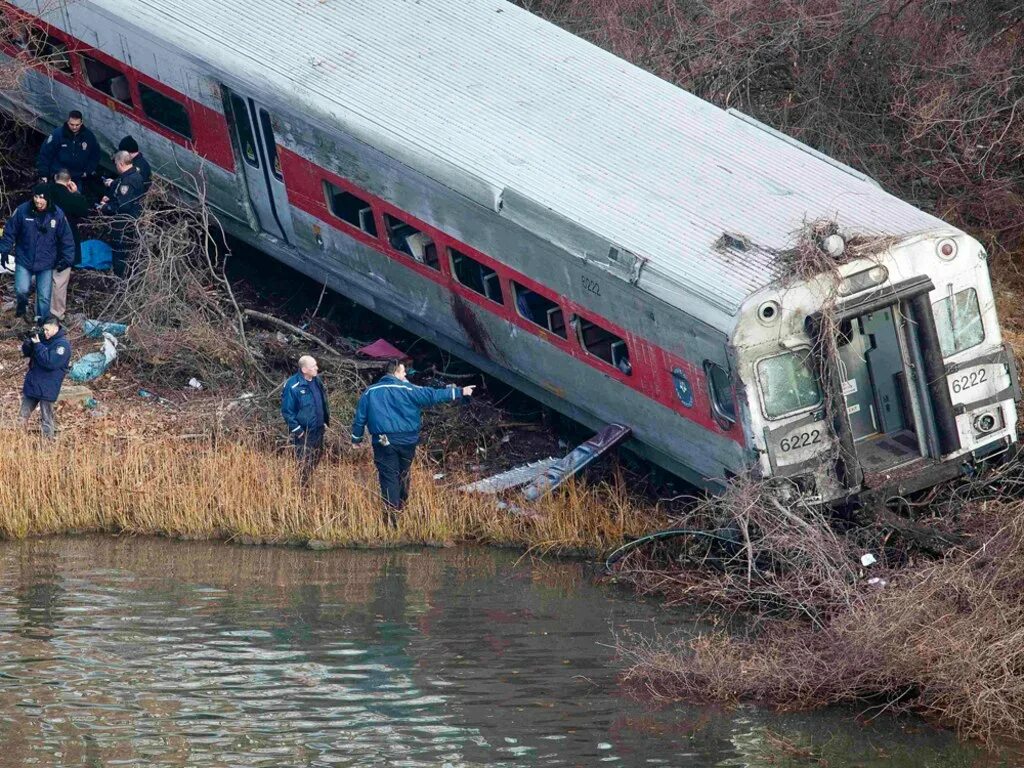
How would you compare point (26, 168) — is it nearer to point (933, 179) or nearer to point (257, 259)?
point (257, 259)

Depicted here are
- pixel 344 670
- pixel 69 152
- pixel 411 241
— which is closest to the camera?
pixel 344 670

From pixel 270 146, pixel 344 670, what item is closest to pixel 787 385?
pixel 344 670

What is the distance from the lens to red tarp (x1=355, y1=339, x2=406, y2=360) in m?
15.9

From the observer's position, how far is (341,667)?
1113 centimetres

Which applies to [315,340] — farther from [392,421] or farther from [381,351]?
[392,421]

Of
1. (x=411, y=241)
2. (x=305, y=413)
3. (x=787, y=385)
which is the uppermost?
(x=411, y=241)

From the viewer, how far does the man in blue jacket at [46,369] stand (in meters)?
14.1

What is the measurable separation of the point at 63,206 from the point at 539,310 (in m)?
5.29

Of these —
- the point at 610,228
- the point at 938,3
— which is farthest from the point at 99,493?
the point at 938,3

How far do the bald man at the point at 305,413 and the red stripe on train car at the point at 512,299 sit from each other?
1487 millimetres

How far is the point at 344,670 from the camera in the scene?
11078 mm

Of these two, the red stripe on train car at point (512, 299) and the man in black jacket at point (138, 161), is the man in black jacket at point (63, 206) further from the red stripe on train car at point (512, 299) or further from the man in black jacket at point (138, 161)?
the red stripe on train car at point (512, 299)

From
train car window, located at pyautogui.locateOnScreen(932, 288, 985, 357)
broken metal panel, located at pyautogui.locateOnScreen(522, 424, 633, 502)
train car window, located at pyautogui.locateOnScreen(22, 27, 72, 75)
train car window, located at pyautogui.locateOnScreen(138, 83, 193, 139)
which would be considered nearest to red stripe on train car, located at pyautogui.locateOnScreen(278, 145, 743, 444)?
broken metal panel, located at pyautogui.locateOnScreen(522, 424, 633, 502)

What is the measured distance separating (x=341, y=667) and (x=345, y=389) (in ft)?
15.1
